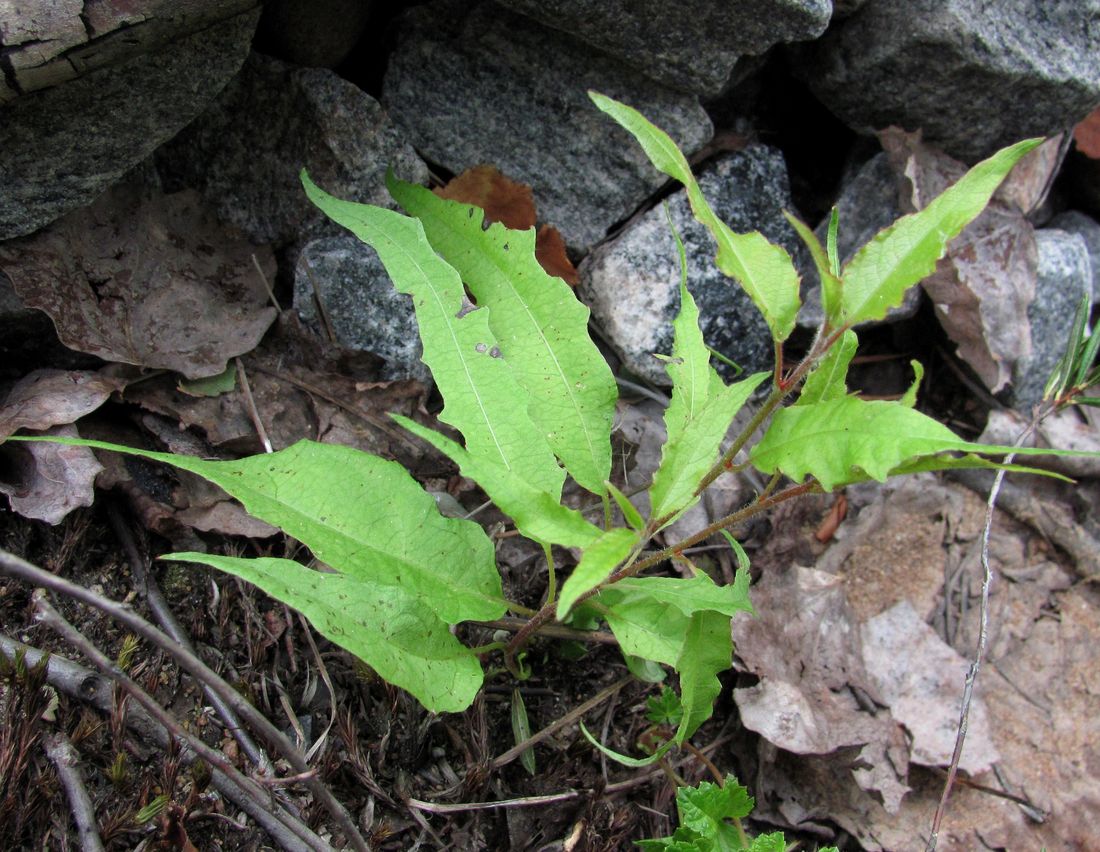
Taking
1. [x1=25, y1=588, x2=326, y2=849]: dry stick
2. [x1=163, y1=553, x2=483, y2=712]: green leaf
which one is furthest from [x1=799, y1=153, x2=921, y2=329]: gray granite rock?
[x1=25, y1=588, x2=326, y2=849]: dry stick

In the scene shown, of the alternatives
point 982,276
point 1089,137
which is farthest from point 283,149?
point 1089,137

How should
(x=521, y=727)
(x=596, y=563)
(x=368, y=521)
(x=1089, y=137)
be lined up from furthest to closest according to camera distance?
1. (x=1089, y=137)
2. (x=521, y=727)
3. (x=368, y=521)
4. (x=596, y=563)

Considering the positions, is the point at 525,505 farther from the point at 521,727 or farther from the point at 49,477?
the point at 49,477

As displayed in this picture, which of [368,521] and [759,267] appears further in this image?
[368,521]

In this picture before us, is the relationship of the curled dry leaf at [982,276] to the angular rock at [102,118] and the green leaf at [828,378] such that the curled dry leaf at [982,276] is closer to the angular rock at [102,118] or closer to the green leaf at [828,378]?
the green leaf at [828,378]

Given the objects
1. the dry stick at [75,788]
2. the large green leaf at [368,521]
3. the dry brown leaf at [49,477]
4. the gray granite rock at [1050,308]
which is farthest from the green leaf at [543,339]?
the gray granite rock at [1050,308]

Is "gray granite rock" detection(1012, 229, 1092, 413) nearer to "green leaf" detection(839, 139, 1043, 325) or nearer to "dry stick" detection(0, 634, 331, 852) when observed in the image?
"green leaf" detection(839, 139, 1043, 325)

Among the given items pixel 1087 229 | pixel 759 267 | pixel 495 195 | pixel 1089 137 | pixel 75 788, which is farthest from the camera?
pixel 1087 229
